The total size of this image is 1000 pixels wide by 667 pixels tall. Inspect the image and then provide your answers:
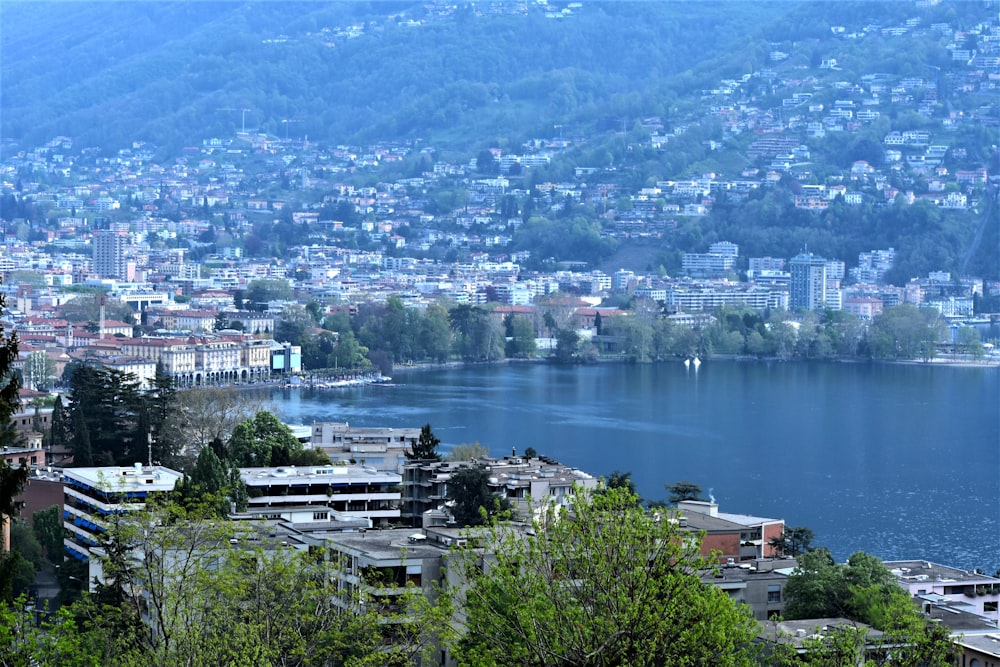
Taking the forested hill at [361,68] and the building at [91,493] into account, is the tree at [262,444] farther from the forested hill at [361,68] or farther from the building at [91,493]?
the forested hill at [361,68]

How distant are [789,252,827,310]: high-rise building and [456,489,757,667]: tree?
32594 millimetres

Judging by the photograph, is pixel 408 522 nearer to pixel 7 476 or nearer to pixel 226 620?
pixel 226 620

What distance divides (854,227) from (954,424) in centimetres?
2399

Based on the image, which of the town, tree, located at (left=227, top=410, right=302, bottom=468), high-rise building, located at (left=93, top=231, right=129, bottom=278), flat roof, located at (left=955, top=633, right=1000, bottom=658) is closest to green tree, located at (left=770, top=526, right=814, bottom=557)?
the town

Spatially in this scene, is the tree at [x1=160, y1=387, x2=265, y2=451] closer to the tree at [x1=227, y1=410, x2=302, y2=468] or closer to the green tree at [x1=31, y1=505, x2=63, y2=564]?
the tree at [x1=227, y1=410, x2=302, y2=468]

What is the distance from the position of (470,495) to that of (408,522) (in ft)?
1.55

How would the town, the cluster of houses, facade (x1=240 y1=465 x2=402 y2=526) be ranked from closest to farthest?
the town
the cluster of houses
facade (x1=240 y1=465 x2=402 y2=526)

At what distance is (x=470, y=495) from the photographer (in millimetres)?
8789

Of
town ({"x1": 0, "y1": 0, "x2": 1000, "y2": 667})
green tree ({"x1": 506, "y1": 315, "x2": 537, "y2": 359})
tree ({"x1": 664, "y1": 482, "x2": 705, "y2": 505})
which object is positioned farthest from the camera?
green tree ({"x1": 506, "y1": 315, "x2": 537, "y2": 359})

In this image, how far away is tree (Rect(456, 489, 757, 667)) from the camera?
3986 mm

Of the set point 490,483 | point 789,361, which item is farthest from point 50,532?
point 789,361

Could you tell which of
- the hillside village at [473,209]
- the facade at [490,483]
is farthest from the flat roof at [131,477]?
the hillside village at [473,209]

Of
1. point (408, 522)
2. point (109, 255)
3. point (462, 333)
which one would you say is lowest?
point (408, 522)

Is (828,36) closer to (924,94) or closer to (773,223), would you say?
(924,94)
